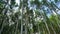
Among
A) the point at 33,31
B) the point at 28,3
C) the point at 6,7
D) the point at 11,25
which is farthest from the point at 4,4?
the point at 33,31

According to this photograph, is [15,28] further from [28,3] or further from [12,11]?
[28,3]

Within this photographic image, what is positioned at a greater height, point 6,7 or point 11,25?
point 6,7

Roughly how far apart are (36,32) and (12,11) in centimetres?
686

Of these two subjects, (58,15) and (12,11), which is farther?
(12,11)

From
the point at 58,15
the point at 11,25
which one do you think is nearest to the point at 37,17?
the point at 58,15

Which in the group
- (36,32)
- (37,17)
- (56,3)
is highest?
(56,3)

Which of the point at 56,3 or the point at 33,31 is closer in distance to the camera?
the point at 56,3

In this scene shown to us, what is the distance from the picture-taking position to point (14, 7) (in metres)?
27.6

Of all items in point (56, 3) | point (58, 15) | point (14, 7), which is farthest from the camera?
point (14, 7)

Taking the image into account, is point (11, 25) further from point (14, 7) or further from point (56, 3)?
point (56, 3)

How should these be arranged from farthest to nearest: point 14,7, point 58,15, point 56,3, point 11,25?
point 11,25, point 14,7, point 58,15, point 56,3

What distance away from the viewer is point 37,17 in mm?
28016

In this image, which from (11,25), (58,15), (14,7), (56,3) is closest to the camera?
(56,3)

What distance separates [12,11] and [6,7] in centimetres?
135
